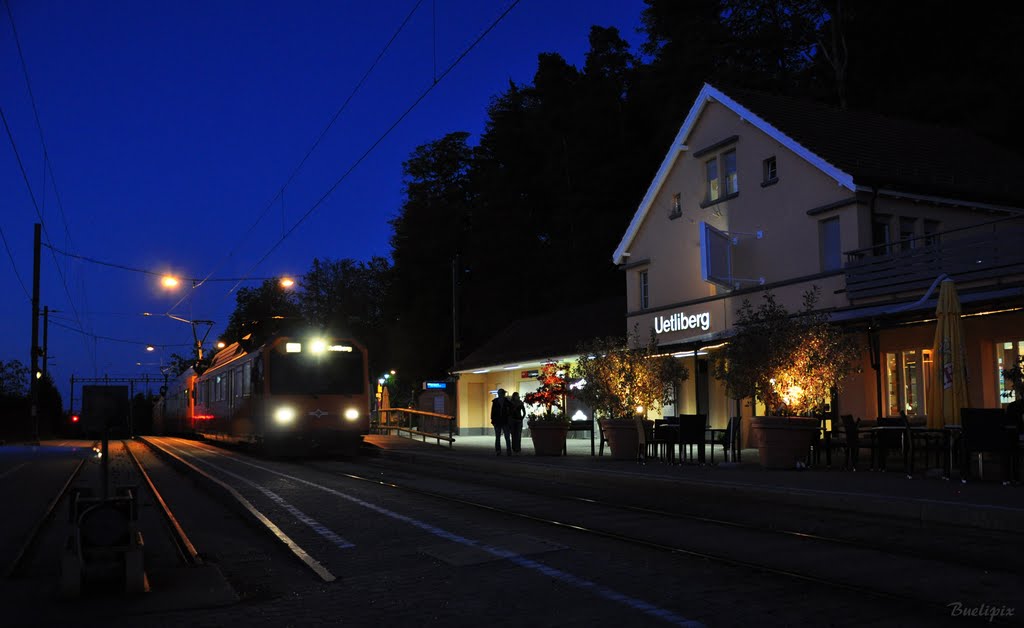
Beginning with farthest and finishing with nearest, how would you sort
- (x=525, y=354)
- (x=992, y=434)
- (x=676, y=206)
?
(x=525, y=354) → (x=676, y=206) → (x=992, y=434)

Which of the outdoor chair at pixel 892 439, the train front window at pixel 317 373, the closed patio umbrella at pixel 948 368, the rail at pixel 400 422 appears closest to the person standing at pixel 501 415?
the train front window at pixel 317 373

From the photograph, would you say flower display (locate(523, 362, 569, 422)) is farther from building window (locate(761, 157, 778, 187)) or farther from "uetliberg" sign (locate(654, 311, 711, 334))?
building window (locate(761, 157, 778, 187))

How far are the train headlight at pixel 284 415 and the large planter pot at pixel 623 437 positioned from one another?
28.6ft

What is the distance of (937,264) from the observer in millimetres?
18578

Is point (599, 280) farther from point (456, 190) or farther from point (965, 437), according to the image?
point (965, 437)

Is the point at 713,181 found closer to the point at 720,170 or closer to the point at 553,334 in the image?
the point at 720,170

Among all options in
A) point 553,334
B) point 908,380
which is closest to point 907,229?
point 908,380

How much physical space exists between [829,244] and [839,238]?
35 cm

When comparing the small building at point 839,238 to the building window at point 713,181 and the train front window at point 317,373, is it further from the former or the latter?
the train front window at point 317,373

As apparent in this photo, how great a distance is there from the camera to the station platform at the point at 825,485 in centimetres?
1027

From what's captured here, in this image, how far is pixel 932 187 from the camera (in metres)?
22.1

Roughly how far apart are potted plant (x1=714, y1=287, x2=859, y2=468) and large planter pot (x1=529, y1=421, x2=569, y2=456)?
6.28 metres

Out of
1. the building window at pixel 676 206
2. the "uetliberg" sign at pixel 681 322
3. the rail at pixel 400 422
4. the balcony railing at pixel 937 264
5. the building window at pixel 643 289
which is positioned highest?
the building window at pixel 676 206

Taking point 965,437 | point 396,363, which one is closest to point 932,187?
point 965,437
